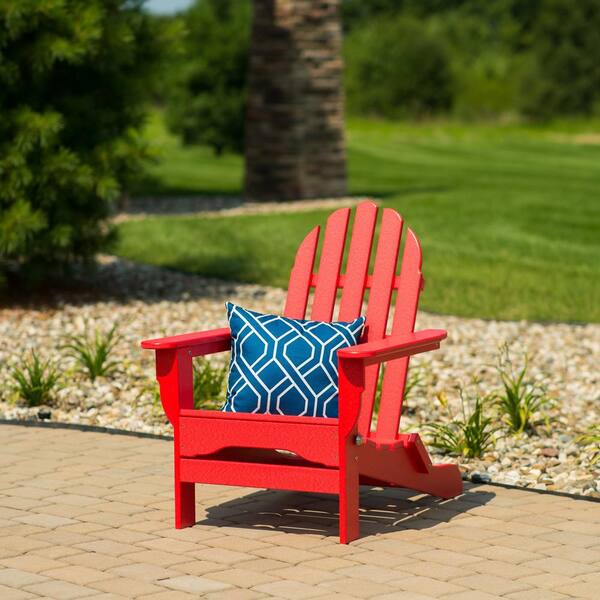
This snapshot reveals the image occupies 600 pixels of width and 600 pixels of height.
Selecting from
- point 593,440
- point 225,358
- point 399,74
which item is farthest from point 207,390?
point 399,74

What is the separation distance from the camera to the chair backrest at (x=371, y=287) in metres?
5.08

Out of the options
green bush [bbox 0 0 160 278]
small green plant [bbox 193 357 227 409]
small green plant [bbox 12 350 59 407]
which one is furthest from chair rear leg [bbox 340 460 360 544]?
green bush [bbox 0 0 160 278]

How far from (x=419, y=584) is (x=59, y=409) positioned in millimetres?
3181

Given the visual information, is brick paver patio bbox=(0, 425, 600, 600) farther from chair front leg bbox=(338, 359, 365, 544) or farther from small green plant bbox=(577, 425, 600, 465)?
small green plant bbox=(577, 425, 600, 465)

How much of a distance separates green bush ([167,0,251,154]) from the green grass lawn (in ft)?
2.80

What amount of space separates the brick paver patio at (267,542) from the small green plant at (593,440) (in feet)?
1.94

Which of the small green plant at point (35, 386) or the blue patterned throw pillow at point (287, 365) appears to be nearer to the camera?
the blue patterned throw pillow at point (287, 365)

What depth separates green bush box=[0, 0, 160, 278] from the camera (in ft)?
30.0

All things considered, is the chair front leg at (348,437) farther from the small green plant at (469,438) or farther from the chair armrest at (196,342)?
Result: the small green plant at (469,438)

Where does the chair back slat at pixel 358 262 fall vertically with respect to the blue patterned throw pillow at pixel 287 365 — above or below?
above

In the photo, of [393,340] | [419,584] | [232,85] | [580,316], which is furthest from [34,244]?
[232,85]

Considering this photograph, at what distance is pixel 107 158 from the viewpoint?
9.50 m

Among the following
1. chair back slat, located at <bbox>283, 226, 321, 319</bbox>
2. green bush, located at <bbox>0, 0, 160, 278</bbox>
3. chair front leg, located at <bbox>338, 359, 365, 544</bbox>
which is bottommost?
chair front leg, located at <bbox>338, 359, 365, 544</bbox>

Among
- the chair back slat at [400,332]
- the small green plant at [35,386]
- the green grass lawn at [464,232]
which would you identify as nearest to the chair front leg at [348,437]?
the chair back slat at [400,332]
